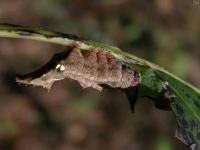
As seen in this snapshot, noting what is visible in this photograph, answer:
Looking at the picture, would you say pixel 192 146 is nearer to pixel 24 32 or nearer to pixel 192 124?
pixel 192 124

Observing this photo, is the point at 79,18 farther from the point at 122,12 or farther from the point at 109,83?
the point at 109,83

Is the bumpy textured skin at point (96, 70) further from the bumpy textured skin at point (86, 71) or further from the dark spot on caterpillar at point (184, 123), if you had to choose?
the dark spot on caterpillar at point (184, 123)

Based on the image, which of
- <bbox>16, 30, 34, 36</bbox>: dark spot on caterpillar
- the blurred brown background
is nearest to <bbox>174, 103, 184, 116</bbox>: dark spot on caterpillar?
<bbox>16, 30, 34, 36</bbox>: dark spot on caterpillar

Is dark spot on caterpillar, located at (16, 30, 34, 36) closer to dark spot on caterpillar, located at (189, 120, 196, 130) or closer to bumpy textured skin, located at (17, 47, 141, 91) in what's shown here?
bumpy textured skin, located at (17, 47, 141, 91)

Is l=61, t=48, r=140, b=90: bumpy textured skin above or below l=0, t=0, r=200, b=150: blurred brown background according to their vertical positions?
above

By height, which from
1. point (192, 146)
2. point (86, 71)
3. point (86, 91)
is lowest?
point (86, 91)

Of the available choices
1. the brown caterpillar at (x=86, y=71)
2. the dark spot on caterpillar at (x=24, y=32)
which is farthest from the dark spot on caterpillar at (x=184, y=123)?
the dark spot on caterpillar at (x=24, y=32)

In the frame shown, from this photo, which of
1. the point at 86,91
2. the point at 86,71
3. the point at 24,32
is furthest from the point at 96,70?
the point at 86,91
